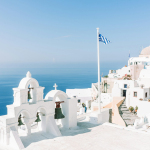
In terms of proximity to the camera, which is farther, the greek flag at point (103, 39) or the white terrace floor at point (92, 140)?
the greek flag at point (103, 39)

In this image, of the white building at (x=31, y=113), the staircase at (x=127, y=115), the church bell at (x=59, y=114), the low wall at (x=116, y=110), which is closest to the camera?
the white building at (x=31, y=113)

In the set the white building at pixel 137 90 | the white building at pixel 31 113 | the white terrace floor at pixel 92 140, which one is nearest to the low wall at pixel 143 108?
the white building at pixel 137 90

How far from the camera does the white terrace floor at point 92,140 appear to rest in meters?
9.80

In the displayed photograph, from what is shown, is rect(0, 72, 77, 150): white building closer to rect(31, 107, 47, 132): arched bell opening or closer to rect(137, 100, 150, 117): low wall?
rect(31, 107, 47, 132): arched bell opening

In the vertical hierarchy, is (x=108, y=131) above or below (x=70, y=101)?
below

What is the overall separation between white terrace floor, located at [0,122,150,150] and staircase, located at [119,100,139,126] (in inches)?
394

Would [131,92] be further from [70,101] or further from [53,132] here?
[53,132]

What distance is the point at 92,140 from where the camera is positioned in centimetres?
1078

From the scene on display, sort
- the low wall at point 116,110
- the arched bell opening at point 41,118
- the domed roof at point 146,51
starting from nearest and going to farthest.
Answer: the arched bell opening at point 41,118, the low wall at point 116,110, the domed roof at point 146,51

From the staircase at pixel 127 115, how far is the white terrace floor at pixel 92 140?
10.0m

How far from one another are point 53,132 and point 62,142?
123 centimetres

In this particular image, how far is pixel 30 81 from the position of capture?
10.8 meters

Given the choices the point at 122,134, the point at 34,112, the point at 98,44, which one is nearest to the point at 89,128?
the point at 122,134

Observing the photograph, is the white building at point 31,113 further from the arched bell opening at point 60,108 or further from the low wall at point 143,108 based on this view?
the low wall at point 143,108
